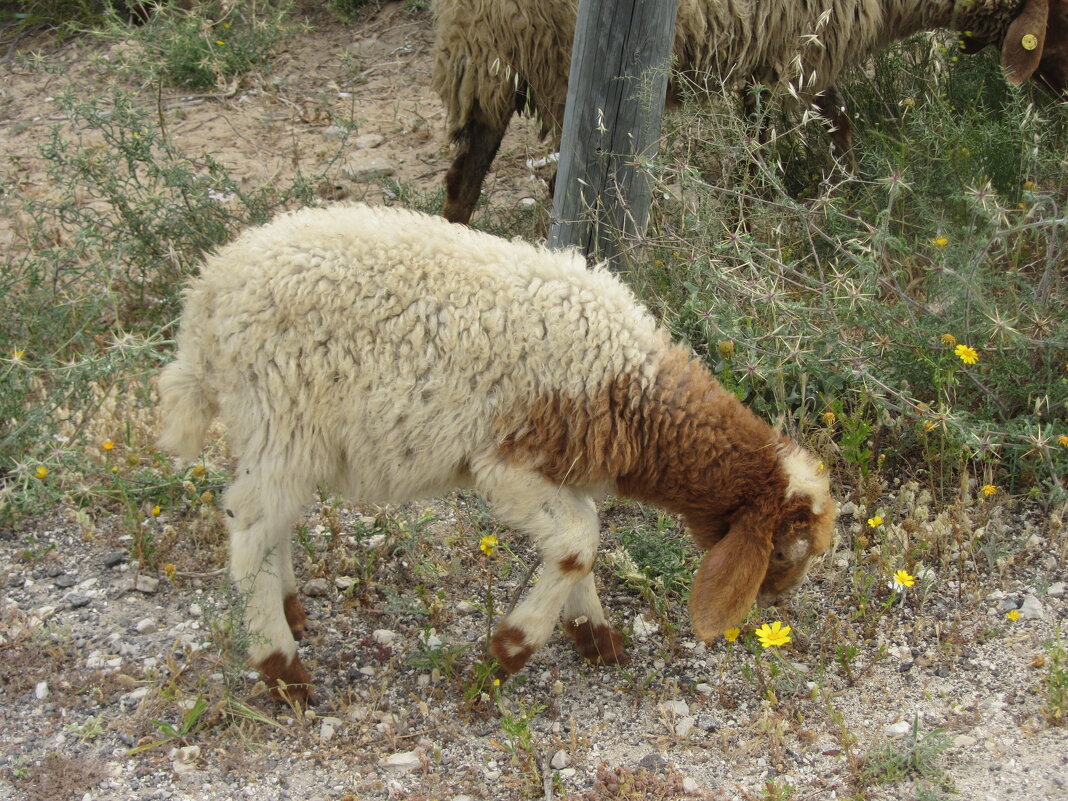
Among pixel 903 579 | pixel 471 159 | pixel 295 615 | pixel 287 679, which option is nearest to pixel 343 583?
pixel 295 615

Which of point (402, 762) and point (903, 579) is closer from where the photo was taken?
point (402, 762)

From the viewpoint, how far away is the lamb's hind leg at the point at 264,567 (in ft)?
10.8

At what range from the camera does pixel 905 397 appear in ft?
12.8

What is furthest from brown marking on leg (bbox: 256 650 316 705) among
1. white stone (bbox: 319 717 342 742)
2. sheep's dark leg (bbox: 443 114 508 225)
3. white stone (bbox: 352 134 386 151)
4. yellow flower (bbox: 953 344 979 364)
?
white stone (bbox: 352 134 386 151)

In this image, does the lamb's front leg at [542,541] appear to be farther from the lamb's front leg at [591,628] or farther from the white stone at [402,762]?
the white stone at [402,762]

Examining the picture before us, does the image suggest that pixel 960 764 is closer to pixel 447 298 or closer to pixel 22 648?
pixel 447 298

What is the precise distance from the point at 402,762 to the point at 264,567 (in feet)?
2.33

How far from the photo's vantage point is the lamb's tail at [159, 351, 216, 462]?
340cm

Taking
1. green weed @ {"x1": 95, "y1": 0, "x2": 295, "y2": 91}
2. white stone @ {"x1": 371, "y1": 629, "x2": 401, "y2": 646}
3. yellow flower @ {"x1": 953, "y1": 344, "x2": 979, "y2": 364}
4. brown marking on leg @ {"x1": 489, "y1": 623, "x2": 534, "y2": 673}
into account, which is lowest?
white stone @ {"x1": 371, "y1": 629, "x2": 401, "y2": 646}

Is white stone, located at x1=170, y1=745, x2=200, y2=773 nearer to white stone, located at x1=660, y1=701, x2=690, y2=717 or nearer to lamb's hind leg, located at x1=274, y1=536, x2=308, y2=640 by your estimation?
lamb's hind leg, located at x1=274, y1=536, x2=308, y2=640

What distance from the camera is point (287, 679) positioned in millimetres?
3432

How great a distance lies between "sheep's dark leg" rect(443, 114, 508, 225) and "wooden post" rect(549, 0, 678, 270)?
3.79ft

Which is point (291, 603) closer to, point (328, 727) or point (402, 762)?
point (328, 727)

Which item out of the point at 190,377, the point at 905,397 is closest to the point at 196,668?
the point at 190,377
